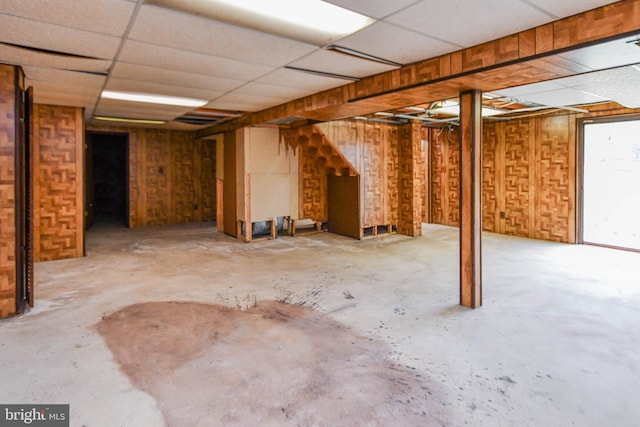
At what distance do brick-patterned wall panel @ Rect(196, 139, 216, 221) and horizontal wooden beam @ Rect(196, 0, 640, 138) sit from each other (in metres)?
5.54

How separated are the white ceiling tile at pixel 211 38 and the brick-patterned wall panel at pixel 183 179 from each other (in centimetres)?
640

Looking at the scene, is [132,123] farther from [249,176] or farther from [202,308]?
[202,308]

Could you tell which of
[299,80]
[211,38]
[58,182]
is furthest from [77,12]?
[58,182]

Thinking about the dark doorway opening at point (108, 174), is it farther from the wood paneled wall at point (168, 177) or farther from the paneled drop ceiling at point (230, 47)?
the paneled drop ceiling at point (230, 47)

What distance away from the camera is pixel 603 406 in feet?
6.46

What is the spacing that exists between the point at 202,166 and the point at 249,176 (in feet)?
10.9

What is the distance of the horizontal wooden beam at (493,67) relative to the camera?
2.23 metres

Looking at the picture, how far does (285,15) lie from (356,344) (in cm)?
224

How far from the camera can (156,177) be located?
880 cm

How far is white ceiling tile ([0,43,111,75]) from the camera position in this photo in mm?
2985

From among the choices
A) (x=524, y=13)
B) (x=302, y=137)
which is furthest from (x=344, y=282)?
(x=302, y=137)

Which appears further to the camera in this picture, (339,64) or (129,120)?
(129,120)

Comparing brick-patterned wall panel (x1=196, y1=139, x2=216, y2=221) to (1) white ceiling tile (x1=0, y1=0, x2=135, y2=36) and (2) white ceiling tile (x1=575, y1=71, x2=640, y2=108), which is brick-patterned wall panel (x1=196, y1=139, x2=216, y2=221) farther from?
(2) white ceiling tile (x1=575, y1=71, x2=640, y2=108)

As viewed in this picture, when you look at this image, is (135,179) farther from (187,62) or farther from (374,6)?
(374,6)
